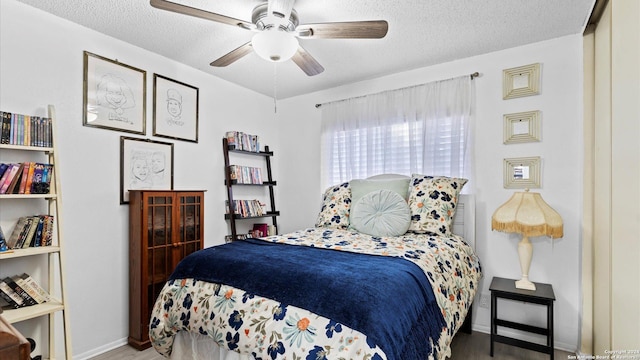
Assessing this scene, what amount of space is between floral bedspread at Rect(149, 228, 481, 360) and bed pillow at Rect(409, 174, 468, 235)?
108 millimetres

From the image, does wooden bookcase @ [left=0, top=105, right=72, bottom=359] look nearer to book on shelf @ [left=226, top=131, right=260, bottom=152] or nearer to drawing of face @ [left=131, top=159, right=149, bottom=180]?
drawing of face @ [left=131, top=159, right=149, bottom=180]

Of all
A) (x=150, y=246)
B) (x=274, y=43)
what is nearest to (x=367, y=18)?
(x=274, y=43)

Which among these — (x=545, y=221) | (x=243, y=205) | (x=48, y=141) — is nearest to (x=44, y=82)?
(x=48, y=141)

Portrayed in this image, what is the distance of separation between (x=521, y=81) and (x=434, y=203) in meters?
1.26

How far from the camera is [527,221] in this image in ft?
7.32

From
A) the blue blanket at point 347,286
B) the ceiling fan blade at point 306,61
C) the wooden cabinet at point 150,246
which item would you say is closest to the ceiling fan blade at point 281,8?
the ceiling fan blade at point 306,61

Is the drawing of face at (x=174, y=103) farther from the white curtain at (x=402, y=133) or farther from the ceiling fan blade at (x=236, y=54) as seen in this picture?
the white curtain at (x=402, y=133)

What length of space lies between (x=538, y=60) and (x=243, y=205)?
306 cm

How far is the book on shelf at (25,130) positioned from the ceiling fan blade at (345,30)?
1.72 metres

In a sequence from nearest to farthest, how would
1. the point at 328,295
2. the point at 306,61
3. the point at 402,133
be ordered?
the point at 328,295
the point at 306,61
the point at 402,133

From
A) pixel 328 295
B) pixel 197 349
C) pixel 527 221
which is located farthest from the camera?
pixel 527 221

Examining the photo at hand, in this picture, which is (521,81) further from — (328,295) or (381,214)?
(328,295)

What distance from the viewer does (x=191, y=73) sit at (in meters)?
3.16

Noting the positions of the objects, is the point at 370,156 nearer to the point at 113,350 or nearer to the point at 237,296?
the point at 237,296
